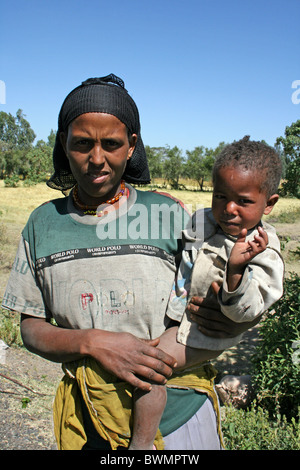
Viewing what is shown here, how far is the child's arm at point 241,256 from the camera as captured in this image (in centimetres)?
128

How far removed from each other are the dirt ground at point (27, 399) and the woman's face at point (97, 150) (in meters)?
2.29

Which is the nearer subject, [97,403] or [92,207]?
[97,403]

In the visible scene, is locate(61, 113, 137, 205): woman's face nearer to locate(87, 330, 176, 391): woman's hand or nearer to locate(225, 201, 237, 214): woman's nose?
locate(225, 201, 237, 214): woman's nose

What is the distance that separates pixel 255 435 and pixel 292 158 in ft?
23.8

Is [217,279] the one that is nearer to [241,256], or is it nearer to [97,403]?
[241,256]

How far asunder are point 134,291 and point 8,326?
4.58m

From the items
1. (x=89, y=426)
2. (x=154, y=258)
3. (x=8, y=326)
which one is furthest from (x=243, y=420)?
(x=8, y=326)

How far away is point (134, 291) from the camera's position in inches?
56.9

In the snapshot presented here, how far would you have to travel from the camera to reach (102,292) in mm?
1443

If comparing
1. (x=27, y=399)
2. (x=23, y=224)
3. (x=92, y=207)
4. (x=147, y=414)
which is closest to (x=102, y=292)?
(x=92, y=207)

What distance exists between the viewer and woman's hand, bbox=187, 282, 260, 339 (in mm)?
1440

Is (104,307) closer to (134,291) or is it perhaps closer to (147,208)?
(134,291)

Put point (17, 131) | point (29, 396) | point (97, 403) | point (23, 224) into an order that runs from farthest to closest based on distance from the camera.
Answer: point (17, 131) < point (23, 224) < point (29, 396) < point (97, 403)

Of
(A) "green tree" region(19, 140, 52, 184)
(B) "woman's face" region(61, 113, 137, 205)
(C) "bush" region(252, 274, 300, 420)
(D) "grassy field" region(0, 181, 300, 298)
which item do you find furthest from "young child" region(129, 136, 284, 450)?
(A) "green tree" region(19, 140, 52, 184)
